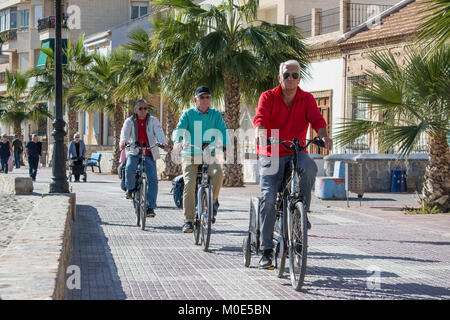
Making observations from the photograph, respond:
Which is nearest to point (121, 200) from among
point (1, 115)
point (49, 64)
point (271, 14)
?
point (271, 14)

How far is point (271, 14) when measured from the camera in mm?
36906

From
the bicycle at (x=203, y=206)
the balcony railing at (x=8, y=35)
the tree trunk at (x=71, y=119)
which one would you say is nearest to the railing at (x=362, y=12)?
the tree trunk at (x=71, y=119)

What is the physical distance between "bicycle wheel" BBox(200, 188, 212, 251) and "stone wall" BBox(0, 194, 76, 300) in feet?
5.46

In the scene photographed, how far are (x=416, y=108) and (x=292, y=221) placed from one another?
8854 millimetres

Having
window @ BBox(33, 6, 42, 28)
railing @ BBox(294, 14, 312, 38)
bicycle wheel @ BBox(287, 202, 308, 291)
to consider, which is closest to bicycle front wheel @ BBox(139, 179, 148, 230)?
bicycle wheel @ BBox(287, 202, 308, 291)

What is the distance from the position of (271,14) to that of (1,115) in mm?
21116

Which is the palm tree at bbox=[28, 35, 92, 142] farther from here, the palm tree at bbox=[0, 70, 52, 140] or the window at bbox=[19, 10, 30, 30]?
the window at bbox=[19, 10, 30, 30]

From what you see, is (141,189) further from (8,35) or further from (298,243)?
(8,35)

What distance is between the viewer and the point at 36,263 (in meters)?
5.06

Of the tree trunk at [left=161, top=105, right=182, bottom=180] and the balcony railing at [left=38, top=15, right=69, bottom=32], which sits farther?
the balcony railing at [left=38, top=15, right=69, bottom=32]

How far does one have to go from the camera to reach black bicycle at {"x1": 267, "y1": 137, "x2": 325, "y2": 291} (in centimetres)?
644

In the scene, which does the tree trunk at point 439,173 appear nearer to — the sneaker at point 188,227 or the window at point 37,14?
the sneaker at point 188,227

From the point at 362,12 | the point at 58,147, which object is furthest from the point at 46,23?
the point at 58,147
